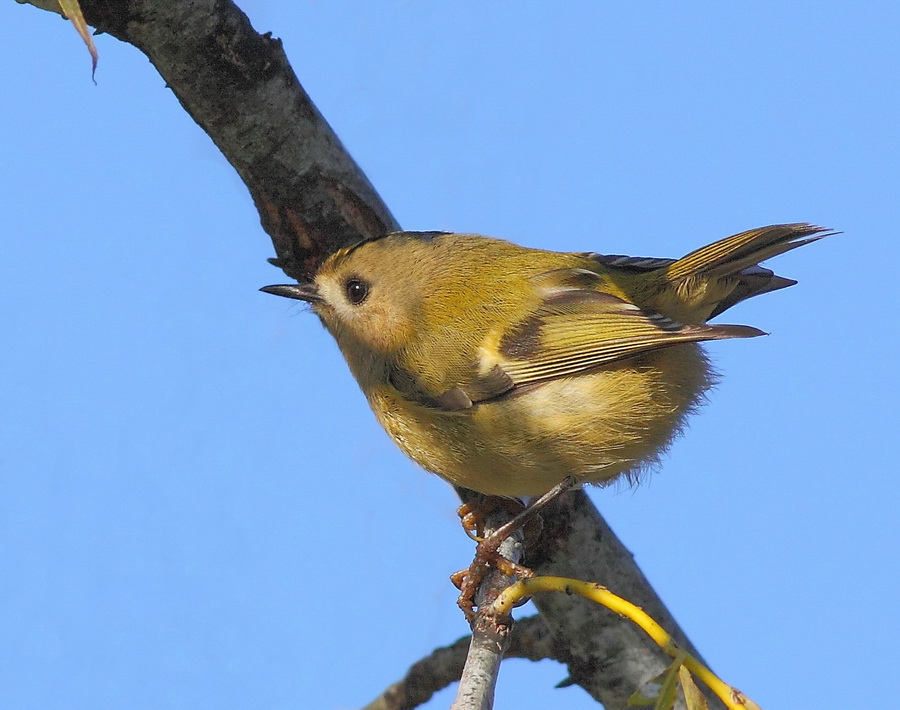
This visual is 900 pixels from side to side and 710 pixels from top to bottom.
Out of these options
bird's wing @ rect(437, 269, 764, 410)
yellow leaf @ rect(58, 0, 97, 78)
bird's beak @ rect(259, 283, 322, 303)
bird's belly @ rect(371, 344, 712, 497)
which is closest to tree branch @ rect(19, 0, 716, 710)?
bird's beak @ rect(259, 283, 322, 303)

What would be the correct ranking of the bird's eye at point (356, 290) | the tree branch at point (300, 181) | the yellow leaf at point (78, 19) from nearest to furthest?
the yellow leaf at point (78, 19), the tree branch at point (300, 181), the bird's eye at point (356, 290)

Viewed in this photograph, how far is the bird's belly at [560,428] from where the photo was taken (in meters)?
3.13

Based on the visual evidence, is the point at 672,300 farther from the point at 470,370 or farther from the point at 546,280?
the point at 470,370

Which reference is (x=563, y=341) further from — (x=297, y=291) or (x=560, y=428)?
(x=297, y=291)

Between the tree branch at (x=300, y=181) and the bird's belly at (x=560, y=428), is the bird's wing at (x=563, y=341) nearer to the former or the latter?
the bird's belly at (x=560, y=428)

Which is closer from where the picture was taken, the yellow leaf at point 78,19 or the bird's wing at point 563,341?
the yellow leaf at point 78,19

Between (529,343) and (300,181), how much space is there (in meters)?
0.95

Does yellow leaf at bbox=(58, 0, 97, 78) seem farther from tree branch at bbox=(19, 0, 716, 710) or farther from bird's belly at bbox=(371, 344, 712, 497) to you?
bird's belly at bbox=(371, 344, 712, 497)

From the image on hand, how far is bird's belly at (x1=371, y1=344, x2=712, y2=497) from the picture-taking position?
3129 millimetres

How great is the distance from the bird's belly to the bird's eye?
522 millimetres

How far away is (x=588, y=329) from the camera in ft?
10.7

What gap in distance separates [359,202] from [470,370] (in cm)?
77

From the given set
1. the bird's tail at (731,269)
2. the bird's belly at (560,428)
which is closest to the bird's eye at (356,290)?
the bird's belly at (560,428)

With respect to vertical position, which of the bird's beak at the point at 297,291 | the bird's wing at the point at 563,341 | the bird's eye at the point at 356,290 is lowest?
the bird's wing at the point at 563,341
